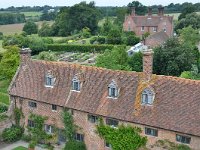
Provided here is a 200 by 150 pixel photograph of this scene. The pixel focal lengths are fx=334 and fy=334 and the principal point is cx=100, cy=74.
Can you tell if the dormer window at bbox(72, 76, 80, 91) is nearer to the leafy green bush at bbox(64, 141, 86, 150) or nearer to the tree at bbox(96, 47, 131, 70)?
the leafy green bush at bbox(64, 141, 86, 150)

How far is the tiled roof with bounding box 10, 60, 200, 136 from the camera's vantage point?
96.7 ft

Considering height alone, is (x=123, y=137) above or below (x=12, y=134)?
above

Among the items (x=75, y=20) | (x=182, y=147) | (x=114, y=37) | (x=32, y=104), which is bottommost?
(x=182, y=147)

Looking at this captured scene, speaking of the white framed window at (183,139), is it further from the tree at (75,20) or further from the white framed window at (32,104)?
the tree at (75,20)

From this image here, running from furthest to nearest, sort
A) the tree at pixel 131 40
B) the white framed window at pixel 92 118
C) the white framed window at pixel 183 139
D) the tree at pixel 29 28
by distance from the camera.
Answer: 1. the tree at pixel 29 28
2. the tree at pixel 131 40
3. the white framed window at pixel 92 118
4. the white framed window at pixel 183 139

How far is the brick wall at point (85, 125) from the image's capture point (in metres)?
29.2

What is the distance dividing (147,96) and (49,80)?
1191cm

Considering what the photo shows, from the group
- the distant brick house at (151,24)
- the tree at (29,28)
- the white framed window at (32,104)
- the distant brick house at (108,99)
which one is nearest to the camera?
the distant brick house at (108,99)

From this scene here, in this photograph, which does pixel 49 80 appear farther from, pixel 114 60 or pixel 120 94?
pixel 114 60

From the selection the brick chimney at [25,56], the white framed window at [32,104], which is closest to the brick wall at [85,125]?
the white framed window at [32,104]

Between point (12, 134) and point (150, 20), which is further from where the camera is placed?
point (150, 20)

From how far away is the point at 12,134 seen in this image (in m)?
38.2

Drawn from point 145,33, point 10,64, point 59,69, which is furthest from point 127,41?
point 59,69

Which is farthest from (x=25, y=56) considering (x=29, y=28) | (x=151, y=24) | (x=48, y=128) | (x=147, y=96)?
(x=29, y=28)
